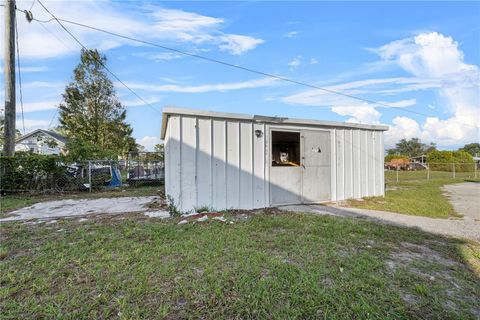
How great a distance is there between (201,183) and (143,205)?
6.98 feet

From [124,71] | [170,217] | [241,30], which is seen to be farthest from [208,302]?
[124,71]

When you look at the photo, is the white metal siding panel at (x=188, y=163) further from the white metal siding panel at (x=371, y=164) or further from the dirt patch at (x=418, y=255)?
the white metal siding panel at (x=371, y=164)

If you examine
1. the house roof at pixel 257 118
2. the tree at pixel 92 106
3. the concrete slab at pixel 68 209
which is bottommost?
the concrete slab at pixel 68 209

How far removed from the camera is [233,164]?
5.64 m

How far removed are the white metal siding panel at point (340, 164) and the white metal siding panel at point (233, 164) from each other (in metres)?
3.19

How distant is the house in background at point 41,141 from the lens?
2256cm

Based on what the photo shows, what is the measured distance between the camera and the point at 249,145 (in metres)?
5.84

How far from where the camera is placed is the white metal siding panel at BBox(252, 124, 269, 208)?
590cm

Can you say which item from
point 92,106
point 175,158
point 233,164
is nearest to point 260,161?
point 233,164

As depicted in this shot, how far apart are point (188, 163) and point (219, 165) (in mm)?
698

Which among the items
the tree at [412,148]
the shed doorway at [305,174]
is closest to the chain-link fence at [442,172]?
the shed doorway at [305,174]

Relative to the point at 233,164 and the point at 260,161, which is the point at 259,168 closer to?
the point at 260,161

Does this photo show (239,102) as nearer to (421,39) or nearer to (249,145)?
(249,145)

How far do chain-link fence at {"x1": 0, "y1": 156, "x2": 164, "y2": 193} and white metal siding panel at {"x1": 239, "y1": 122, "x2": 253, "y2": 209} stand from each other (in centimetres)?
697
